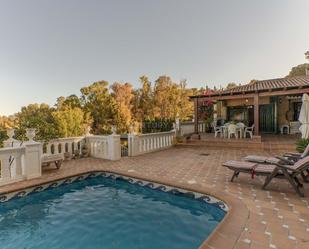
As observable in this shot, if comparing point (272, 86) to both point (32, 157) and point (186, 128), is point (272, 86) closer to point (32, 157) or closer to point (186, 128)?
point (186, 128)

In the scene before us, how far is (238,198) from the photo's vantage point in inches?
168

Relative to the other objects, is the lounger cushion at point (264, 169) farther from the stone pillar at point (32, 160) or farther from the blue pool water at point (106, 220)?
the stone pillar at point (32, 160)

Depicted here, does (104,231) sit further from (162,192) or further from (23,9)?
(23,9)

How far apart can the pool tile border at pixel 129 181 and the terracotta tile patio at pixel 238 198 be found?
0.12 metres

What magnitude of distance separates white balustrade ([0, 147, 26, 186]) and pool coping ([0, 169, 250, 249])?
330 millimetres

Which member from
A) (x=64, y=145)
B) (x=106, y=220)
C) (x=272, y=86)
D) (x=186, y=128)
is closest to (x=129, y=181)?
(x=106, y=220)

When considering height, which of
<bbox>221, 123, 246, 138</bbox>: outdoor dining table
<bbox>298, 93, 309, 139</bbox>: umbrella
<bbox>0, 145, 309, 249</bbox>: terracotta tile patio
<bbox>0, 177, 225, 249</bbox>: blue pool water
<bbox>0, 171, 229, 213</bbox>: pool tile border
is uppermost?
<bbox>298, 93, 309, 139</bbox>: umbrella

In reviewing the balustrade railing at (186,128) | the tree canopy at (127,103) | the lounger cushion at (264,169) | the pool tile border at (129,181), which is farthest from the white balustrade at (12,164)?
the tree canopy at (127,103)

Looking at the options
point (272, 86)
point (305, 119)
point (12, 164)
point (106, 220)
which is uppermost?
point (272, 86)

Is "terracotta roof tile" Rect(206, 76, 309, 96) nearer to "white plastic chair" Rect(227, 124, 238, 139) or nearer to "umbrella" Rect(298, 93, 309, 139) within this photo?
"white plastic chair" Rect(227, 124, 238, 139)

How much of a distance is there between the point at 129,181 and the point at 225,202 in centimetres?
316

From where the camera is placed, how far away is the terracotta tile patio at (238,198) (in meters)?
2.72

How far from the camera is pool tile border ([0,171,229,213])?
4539mm

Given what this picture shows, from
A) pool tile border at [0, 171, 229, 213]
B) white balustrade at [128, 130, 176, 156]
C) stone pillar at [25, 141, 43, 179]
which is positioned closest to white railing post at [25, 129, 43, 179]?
stone pillar at [25, 141, 43, 179]
